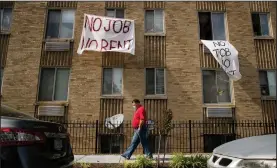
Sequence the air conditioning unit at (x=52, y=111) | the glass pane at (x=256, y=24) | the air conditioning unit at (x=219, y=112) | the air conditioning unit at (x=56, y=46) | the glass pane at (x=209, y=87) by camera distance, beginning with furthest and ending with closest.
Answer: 1. the glass pane at (x=256, y=24)
2. the air conditioning unit at (x=56, y=46)
3. the glass pane at (x=209, y=87)
4. the air conditioning unit at (x=219, y=112)
5. the air conditioning unit at (x=52, y=111)

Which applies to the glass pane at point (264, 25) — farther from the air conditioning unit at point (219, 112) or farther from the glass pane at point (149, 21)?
the glass pane at point (149, 21)

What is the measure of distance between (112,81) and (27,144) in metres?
9.09

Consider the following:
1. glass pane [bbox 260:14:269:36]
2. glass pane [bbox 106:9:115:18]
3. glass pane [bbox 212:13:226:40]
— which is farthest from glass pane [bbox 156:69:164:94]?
glass pane [bbox 260:14:269:36]

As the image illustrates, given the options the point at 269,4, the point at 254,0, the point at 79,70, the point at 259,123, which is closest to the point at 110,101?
the point at 79,70

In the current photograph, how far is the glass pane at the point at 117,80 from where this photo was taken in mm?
A: 12916

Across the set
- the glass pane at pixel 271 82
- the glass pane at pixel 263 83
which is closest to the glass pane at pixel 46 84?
the glass pane at pixel 263 83

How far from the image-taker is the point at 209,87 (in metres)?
13.3

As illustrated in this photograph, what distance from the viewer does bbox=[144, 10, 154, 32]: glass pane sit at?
45.1ft

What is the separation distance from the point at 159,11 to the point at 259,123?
684 cm

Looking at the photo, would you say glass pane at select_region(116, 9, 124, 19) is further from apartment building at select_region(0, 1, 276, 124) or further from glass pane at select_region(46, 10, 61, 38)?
glass pane at select_region(46, 10, 61, 38)

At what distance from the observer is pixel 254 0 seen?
13.8 metres

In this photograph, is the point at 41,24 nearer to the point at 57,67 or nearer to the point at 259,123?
the point at 57,67

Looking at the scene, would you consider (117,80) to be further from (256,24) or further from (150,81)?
(256,24)

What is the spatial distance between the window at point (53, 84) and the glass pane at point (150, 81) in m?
3.57
